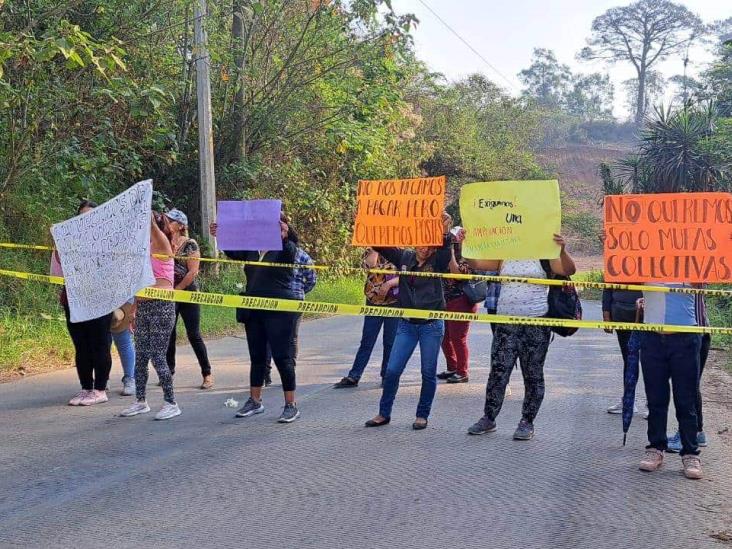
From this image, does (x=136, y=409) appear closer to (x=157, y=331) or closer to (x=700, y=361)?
(x=157, y=331)

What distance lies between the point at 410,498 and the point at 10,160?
989cm

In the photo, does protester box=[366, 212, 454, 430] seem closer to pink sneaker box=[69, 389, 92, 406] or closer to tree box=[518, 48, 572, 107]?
pink sneaker box=[69, 389, 92, 406]

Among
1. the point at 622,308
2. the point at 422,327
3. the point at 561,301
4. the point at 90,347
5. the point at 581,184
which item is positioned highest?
the point at 581,184

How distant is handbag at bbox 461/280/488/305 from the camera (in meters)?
9.27

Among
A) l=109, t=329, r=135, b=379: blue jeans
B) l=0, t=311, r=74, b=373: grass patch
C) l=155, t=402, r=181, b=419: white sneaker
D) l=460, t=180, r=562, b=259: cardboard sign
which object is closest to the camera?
l=460, t=180, r=562, b=259: cardboard sign

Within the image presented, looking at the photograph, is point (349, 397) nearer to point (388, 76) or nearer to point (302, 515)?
point (302, 515)

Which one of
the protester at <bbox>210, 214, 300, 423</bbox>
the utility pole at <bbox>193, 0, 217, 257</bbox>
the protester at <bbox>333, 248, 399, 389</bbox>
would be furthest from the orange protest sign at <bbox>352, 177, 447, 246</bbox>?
the utility pole at <bbox>193, 0, 217, 257</bbox>

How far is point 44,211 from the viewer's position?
1425cm

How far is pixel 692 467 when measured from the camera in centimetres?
594

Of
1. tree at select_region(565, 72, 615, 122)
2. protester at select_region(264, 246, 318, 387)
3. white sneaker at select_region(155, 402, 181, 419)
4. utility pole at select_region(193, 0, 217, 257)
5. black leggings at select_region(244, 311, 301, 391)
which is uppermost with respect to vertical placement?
tree at select_region(565, 72, 615, 122)

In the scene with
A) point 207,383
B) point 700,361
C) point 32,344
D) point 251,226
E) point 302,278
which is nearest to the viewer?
point 700,361

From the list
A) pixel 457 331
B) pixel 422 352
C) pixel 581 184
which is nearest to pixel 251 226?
pixel 422 352

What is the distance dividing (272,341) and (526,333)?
7.00ft

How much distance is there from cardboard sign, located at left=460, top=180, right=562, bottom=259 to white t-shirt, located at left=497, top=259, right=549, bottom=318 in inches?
8.0
